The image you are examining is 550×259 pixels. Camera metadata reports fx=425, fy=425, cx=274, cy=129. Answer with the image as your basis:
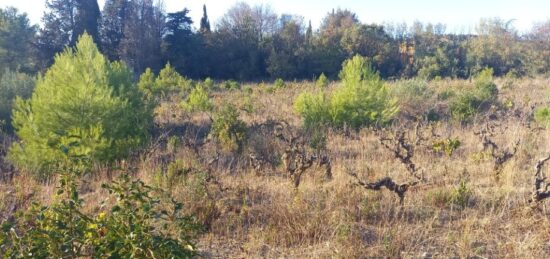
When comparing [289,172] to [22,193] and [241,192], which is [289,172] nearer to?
[241,192]

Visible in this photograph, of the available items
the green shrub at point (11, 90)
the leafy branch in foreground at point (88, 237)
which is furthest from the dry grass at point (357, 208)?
the green shrub at point (11, 90)

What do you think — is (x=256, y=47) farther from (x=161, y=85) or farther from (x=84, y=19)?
(x=161, y=85)

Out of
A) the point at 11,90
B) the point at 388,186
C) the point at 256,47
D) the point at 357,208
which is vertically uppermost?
the point at 256,47

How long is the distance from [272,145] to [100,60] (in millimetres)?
2732

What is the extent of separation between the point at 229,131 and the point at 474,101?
7.28 meters

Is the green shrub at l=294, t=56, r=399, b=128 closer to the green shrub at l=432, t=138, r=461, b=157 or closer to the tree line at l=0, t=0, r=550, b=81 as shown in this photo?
the green shrub at l=432, t=138, r=461, b=157

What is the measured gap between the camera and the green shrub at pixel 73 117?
5.30 metres

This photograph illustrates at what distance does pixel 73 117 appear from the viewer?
5.45 meters

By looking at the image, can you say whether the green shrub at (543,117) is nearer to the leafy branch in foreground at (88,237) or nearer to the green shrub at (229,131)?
the green shrub at (229,131)

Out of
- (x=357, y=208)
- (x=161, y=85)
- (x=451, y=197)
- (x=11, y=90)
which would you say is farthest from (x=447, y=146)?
(x=161, y=85)

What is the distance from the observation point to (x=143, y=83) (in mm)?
14195

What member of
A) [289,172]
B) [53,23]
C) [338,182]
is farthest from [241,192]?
[53,23]

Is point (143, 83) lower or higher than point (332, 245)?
higher

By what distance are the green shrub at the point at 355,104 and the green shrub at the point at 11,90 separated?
20.5 ft
